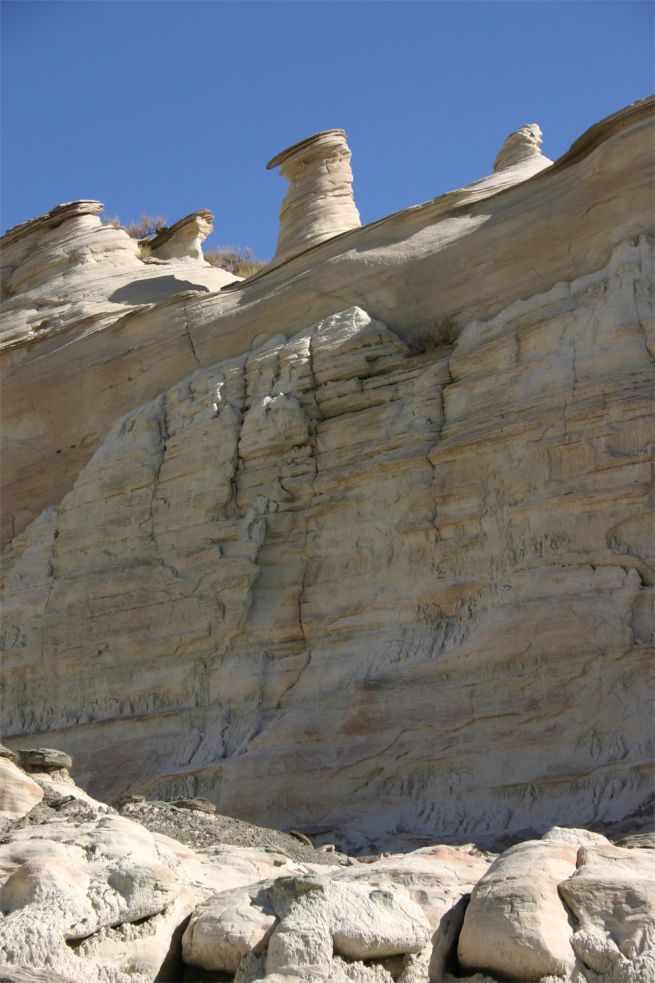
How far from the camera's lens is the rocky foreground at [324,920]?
718 centimetres

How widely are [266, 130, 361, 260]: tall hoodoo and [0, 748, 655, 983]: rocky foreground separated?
38.0 ft

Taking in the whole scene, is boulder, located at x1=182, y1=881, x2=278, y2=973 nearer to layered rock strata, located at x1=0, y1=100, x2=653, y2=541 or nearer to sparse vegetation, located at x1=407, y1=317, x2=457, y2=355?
layered rock strata, located at x1=0, y1=100, x2=653, y2=541

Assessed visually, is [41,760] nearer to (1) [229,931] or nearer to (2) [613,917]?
(1) [229,931]

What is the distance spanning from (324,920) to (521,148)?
42.5 ft

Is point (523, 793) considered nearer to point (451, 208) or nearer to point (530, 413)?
point (530, 413)

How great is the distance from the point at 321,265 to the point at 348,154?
11.8 feet

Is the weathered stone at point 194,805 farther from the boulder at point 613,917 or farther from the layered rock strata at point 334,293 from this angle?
the layered rock strata at point 334,293

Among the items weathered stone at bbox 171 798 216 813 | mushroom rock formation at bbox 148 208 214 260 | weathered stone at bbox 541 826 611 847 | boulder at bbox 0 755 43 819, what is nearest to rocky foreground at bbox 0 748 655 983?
weathered stone at bbox 541 826 611 847

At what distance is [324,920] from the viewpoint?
7.41 meters

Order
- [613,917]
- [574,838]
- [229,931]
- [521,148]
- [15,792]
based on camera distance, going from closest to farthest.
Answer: [613,917] → [229,931] → [574,838] → [15,792] → [521,148]

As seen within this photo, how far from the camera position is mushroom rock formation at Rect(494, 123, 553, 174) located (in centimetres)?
1809

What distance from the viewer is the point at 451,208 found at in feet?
53.6

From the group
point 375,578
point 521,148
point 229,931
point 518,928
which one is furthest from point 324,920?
point 521,148

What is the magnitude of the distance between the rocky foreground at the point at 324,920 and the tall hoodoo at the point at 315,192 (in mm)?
11586
